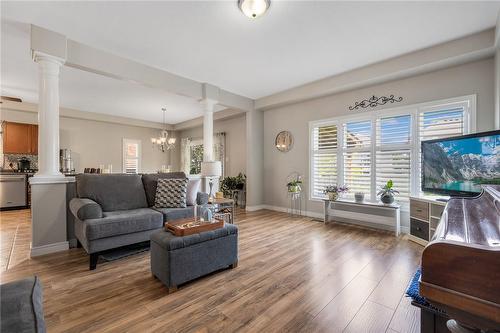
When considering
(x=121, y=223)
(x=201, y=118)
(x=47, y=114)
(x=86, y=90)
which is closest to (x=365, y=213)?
(x=121, y=223)

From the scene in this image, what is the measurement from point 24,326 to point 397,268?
9.57 feet

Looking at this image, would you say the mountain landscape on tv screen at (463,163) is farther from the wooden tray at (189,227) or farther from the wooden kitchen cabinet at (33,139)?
the wooden kitchen cabinet at (33,139)

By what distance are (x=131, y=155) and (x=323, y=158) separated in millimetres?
6431

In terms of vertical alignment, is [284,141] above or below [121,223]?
above

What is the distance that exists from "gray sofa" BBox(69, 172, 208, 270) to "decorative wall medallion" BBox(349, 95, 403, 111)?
3274 millimetres

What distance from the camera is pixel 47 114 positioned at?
280cm

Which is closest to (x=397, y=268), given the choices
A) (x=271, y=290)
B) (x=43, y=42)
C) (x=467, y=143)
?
(x=271, y=290)

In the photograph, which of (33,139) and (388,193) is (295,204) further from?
(33,139)

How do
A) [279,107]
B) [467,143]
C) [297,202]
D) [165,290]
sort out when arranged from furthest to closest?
[279,107]
[297,202]
[467,143]
[165,290]

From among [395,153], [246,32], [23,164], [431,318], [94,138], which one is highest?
[246,32]

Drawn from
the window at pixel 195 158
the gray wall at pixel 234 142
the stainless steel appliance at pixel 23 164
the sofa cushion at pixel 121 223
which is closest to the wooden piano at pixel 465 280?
the sofa cushion at pixel 121 223

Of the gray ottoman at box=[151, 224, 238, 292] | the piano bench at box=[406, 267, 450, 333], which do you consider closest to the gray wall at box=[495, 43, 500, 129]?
the piano bench at box=[406, 267, 450, 333]

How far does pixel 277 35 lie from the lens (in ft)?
9.45

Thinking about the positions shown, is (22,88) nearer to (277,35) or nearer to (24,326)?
(277,35)
